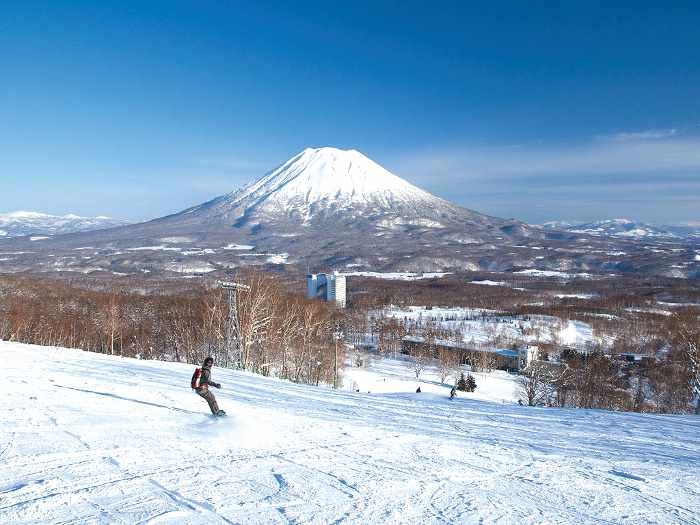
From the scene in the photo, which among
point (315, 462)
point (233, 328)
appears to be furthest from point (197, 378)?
point (233, 328)

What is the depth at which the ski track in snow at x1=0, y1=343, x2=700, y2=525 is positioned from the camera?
5039mm

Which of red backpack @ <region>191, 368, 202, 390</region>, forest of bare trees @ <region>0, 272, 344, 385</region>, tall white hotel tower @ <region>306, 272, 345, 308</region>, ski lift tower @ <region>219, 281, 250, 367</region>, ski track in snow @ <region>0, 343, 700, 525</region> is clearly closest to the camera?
ski track in snow @ <region>0, 343, 700, 525</region>

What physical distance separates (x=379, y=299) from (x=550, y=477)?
105765 mm

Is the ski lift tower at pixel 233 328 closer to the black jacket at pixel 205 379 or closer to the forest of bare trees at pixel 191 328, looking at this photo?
the forest of bare trees at pixel 191 328

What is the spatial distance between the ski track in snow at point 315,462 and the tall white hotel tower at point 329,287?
3509 inches

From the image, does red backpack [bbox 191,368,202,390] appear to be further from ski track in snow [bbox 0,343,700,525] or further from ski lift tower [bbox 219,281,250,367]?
ski lift tower [bbox 219,281,250,367]

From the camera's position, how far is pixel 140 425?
307 inches

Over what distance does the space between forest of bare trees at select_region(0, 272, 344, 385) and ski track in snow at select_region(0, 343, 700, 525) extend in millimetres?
14845

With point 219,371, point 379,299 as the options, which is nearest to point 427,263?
point 379,299

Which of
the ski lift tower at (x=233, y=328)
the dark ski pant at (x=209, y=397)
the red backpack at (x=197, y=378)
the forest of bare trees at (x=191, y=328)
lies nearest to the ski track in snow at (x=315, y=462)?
the dark ski pant at (x=209, y=397)

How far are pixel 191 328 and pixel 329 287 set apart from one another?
213 ft

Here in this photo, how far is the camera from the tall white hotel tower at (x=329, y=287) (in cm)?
10075

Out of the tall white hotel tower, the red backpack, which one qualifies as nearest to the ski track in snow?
the red backpack

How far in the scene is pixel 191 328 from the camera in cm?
3731
